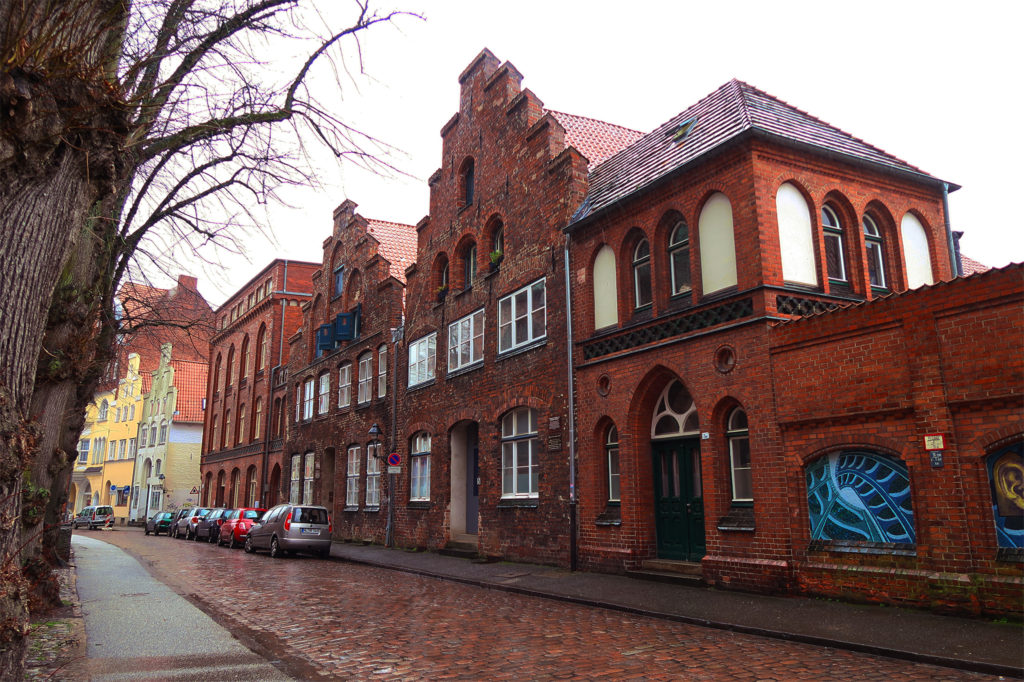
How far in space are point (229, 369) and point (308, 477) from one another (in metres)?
18.0

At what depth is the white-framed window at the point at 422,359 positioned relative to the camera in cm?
2275

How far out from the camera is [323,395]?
31062mm

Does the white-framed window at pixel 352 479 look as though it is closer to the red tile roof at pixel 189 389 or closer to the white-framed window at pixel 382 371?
the white-framed window at pixel 382 371

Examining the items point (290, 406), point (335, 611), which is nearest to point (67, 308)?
point (335, 611)

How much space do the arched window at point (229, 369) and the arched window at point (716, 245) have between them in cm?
3836

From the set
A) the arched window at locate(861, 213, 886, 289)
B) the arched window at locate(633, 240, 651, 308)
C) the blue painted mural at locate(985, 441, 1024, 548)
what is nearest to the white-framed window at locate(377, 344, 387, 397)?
the arched window at locate(633, 240, 651, 308)

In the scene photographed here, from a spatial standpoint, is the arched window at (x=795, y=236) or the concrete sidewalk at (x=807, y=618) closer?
the concrete sidewalk at (x=807, y=618)

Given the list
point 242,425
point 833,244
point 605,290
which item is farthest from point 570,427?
point 242,425

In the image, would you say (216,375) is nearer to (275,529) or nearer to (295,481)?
(295,481)

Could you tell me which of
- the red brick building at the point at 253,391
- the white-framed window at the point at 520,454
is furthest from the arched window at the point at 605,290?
the red brick building at the point at 253,391

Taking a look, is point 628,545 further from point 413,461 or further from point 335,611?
point 413,461

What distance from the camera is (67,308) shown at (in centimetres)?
843

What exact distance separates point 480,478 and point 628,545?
590 centimetres

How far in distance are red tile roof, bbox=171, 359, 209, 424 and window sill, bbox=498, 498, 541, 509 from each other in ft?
138
